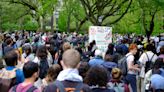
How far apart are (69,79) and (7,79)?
2.03 m

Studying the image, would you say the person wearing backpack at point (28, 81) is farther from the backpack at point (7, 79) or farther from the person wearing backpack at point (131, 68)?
the person wearing backpack at point (131, 68)

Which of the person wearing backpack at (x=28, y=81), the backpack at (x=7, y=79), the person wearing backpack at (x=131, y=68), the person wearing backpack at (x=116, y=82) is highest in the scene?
the person wearing backpack at (x=28, y=81)

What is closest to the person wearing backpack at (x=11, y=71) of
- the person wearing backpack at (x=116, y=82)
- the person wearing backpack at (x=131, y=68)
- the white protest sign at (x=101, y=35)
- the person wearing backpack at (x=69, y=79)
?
the person wearing backpack at (x=116, y=82)

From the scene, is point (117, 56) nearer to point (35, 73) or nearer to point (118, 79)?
point (118, 79)

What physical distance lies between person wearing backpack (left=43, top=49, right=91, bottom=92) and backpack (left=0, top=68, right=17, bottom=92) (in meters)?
1.66

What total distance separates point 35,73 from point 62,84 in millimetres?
900

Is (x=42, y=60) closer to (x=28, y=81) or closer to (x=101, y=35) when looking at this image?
(x=28, y=81)

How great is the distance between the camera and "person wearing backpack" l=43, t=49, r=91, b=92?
5543 millimetres

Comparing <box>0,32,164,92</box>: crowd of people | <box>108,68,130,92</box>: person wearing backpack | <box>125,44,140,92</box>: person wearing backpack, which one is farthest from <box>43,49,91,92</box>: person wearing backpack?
<box>125,44,140,92</box>: person wearing backpack

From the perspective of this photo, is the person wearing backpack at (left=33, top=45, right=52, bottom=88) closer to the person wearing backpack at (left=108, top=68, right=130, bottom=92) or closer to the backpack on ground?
the backpack on ground

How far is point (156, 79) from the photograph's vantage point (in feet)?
30.8

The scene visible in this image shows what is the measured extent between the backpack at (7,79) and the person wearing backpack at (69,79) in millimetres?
1656

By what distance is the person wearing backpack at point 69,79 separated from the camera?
5.54 m

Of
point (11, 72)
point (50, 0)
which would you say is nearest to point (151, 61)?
point (11, 72)
